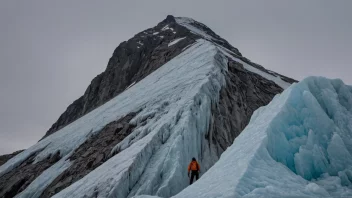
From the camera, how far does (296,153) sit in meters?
11.0

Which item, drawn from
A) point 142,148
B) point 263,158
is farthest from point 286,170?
point 142,148

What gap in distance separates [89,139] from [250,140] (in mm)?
18944

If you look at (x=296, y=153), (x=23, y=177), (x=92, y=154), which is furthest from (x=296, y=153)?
(x=23, y=177)

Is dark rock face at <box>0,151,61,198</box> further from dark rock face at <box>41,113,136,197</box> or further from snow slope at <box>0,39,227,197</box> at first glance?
dark rock face at <box>41,113,136,197</box>

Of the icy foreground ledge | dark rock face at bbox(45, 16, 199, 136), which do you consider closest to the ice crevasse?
the icy foreground ledge

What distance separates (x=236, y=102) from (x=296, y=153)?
16.4 meters

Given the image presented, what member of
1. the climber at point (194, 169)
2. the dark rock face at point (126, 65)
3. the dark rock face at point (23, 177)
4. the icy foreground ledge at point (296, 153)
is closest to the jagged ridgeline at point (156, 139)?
the dark rock face at point (23, 177)

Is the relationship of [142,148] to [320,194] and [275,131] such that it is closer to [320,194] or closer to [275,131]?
[275,131]

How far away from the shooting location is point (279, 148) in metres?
11.1

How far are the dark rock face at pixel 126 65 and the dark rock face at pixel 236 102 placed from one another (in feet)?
57.6

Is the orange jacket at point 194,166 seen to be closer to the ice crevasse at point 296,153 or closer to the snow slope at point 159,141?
the snow slope at point 159,141

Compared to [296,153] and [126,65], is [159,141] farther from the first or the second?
[126,65]

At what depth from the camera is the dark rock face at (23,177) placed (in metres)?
27.2

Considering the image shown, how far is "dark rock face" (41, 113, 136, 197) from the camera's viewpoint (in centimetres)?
2200
